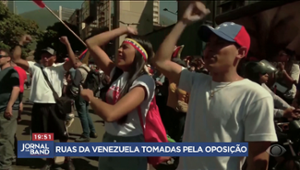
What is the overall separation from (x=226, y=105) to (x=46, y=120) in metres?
3.40

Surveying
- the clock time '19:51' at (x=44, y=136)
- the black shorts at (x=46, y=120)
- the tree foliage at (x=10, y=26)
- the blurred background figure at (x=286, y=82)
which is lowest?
the tree foliage at (x=10, y=26)

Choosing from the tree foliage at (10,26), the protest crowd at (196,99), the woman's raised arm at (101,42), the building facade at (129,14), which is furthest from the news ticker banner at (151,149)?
the building facade at (129,14)

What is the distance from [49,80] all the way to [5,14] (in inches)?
719

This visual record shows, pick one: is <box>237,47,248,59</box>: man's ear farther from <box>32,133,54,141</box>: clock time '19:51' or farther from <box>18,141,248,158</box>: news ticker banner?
<box>32,133,54,141</box>: clock time '19:51'

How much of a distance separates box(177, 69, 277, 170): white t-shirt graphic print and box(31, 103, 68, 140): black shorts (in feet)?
9.99

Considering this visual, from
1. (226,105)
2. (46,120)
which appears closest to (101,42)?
(226,105)

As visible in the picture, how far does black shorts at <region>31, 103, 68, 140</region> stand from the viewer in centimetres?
418

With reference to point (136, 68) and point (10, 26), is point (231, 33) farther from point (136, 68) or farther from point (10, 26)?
point (10, 26)

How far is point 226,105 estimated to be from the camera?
149 cm

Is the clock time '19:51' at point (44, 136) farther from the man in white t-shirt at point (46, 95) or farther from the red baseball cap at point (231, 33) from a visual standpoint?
the red baseball cap at point (231, 33)

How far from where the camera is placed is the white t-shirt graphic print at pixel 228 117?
1.42 meters

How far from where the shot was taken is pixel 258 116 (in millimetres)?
1418

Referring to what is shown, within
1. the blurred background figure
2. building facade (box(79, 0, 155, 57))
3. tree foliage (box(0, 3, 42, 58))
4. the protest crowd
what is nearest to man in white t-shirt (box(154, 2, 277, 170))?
the protest crowd

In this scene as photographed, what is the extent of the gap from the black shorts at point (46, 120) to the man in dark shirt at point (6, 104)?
33 centimetres
